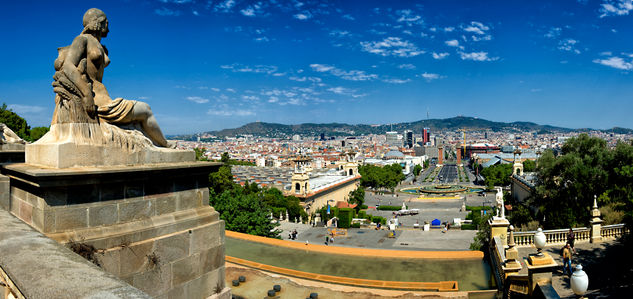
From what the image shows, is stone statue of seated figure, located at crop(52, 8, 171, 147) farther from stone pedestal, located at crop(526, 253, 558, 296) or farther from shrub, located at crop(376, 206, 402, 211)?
shrub, located at crop(376, 206, 402, 211)

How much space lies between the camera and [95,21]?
4.16 meters

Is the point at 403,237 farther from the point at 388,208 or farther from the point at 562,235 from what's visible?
the point at 388,208

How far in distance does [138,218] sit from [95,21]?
2.14 m

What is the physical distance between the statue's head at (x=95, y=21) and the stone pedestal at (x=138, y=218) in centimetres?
154

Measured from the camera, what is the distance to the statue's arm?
12.4 feet

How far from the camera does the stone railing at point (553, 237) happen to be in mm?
13422

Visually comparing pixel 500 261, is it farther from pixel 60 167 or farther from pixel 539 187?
pixel 539 187

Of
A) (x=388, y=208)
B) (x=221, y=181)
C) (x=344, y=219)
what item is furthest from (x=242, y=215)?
(x=388, y=208)

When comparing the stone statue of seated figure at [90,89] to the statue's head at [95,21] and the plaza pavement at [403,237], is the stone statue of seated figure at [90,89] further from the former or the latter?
the plaza pavement at [403,237]

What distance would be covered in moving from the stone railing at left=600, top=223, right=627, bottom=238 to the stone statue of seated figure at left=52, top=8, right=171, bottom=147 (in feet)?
53.8

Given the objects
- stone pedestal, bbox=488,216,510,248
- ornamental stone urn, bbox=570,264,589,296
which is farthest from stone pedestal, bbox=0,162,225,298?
stone pedestal, bbox=488,216,510,248

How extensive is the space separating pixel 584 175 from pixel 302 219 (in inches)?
1022

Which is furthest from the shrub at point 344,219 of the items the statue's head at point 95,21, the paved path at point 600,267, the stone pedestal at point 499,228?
the statue's head at point 95,21

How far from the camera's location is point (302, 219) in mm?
41562
